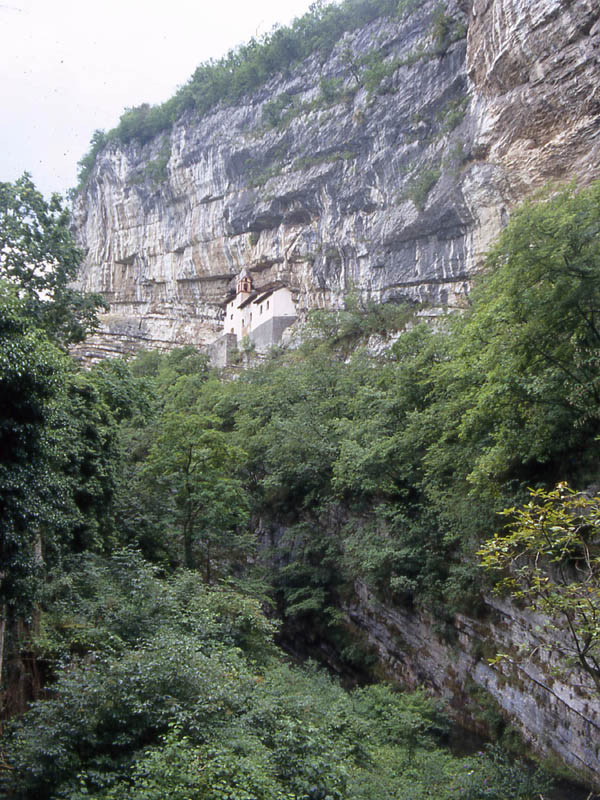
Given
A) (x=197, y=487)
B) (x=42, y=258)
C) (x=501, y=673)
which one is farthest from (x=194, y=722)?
(x=42, y=258)

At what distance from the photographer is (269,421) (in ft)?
80.4

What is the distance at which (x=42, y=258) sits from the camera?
18031mm

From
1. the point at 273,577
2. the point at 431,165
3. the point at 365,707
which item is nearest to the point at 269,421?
the point at 273,577

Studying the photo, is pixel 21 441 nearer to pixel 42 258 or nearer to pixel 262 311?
pixel 42 258

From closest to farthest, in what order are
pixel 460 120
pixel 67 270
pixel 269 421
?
pixel 67 270
pixel 269 421
pixel 460 120

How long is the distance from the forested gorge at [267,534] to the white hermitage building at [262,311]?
22.0 metres

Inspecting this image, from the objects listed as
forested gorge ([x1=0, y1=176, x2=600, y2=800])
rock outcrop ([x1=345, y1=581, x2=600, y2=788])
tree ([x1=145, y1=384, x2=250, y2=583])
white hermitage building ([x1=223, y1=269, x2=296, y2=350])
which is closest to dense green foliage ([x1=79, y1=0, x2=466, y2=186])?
white hermitage building ([x1=223, y1=269, x2=296, y2=350])

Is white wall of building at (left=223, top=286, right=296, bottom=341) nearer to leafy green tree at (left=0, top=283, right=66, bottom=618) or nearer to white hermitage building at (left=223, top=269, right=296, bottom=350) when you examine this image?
white hermitage building at (left=223, top=269, right=296, bottom=350)

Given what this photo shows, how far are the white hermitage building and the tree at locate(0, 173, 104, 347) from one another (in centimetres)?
2488

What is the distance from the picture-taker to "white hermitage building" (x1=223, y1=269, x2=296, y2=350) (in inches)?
1745

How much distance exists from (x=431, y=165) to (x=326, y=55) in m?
19.8

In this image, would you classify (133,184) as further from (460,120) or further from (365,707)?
(365,707)

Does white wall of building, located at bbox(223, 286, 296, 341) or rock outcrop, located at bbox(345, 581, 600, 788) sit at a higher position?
white wall of building, located at bbox(223, 286, 296, 341)

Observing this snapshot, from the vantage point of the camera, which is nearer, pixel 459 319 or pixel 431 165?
pixel 459 319
